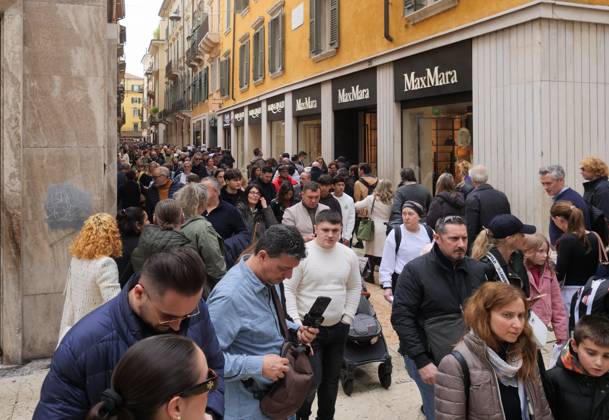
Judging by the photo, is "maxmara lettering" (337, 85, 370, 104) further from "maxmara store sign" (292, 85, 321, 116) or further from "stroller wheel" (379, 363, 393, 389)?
"stroller wheel" (379, 363, 393, 389)

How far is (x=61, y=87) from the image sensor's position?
5.77 metres

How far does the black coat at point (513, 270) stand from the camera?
3820 mm

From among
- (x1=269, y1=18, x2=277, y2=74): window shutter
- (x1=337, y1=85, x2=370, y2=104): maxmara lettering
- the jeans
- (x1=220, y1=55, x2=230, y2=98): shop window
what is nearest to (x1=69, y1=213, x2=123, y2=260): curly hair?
the jeans

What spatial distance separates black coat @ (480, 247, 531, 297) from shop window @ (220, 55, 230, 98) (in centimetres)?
2720

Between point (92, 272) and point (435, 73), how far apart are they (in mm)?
8842

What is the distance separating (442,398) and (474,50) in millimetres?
8507

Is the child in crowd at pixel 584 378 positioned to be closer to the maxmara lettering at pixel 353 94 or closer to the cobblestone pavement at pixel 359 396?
the cobblestone pavement at pixel 359 396

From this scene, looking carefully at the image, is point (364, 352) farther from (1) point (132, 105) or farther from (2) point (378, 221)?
(1) point (132, 105)

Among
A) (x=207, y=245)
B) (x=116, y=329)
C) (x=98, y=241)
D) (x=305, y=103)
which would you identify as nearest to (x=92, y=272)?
(x=98, y=241)

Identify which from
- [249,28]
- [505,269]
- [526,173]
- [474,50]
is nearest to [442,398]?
[505,269]

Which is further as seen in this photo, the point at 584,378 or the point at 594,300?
the point at 594,300

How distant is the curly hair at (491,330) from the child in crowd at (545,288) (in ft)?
6.04

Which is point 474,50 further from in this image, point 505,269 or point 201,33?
point 201,33

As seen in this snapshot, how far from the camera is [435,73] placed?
37.1 feet
